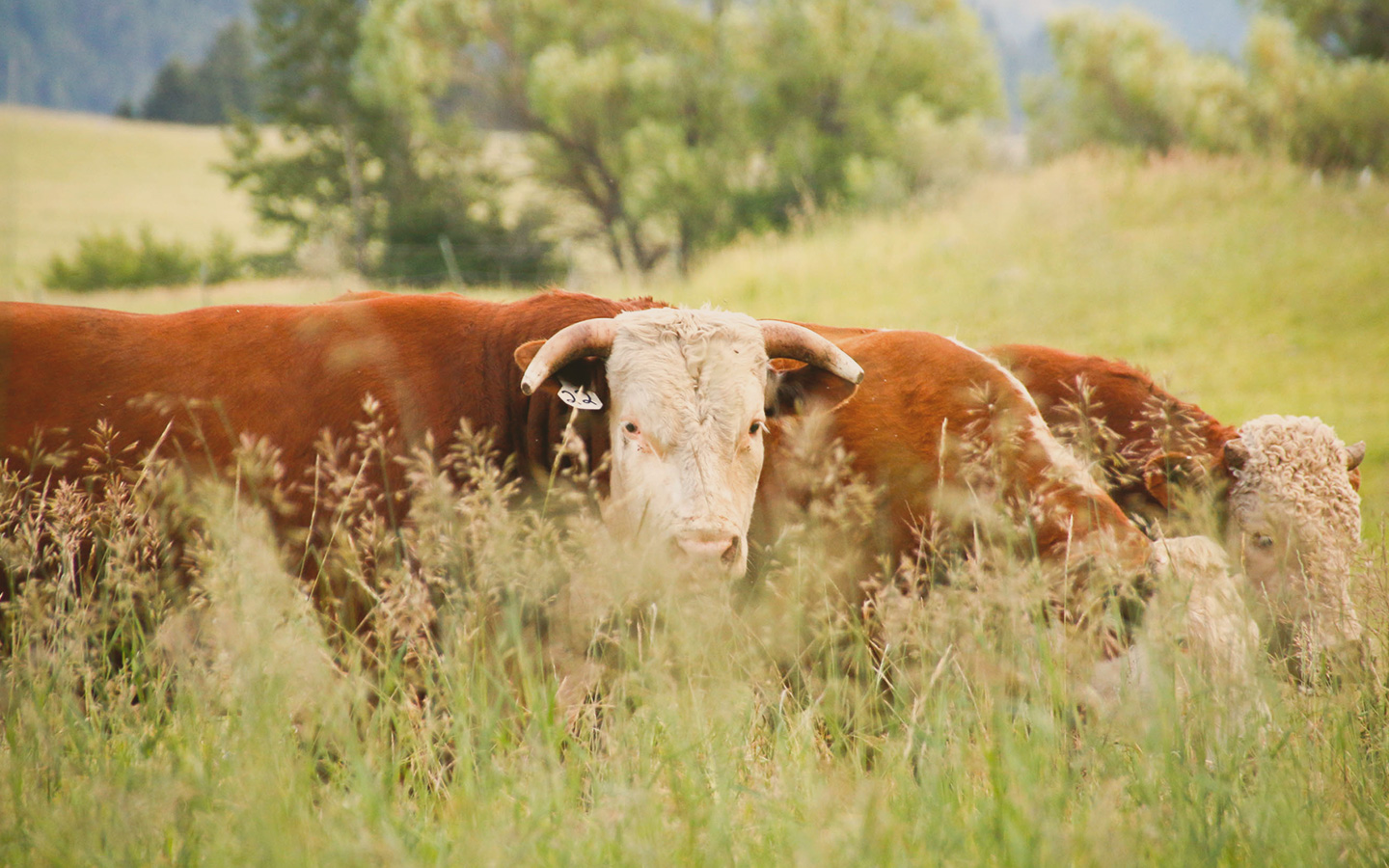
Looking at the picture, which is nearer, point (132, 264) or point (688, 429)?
point (688, 429)

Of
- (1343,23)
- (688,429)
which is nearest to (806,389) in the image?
(688,429)

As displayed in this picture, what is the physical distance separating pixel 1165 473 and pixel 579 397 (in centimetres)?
285

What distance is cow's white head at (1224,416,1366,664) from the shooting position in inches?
175

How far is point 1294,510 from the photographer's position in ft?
15.2

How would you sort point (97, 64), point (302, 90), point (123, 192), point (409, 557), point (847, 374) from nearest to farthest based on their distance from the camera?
point (409, 557)
point (847, 374)
point (302, 90)
point (123, 192)
point (97, 64)

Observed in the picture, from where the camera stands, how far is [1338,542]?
14.9 feet

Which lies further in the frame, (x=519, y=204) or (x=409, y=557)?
(x=519, y=204)

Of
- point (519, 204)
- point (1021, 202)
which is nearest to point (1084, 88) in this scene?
point (1021, 202)

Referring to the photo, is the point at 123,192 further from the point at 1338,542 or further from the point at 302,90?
the point at 1338,542

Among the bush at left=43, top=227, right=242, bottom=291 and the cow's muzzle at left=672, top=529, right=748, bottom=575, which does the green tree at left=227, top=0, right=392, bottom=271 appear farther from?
the cow's muzzle at left=672, top=529, right=748, bottom=575

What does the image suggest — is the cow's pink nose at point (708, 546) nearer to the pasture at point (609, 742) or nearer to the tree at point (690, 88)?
the pasture at point (609, 742)

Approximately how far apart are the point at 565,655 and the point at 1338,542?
3606mm

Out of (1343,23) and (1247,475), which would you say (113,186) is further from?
(1247,475)

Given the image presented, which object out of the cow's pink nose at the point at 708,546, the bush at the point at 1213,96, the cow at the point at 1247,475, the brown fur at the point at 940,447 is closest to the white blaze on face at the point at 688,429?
the cow's pink nose at the point at 708,546
